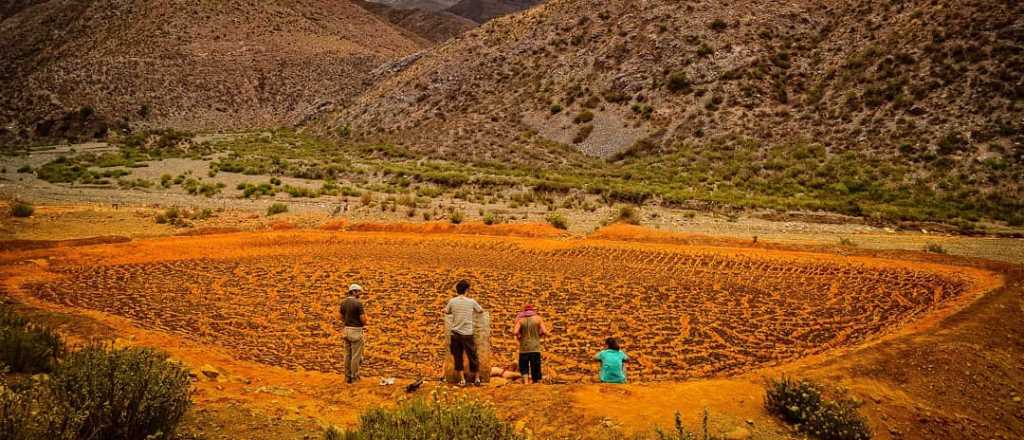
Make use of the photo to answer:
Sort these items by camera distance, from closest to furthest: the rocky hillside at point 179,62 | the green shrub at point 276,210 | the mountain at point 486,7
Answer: the green shrub at point 276,210, the rocky hillside at point 179,62, the mountain at point 486,7

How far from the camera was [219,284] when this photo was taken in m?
16.1

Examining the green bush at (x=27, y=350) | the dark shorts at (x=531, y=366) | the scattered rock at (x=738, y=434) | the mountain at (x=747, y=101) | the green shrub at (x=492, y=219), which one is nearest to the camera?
the scattered rock at (x=738, y=434)

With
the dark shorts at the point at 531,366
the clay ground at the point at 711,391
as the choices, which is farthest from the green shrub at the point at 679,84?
the dark shorts at the point at 531,366

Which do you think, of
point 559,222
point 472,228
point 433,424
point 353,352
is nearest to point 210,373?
point 353,352

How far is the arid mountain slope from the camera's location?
36.7 m

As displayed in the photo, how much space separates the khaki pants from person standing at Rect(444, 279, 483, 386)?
149 centimetres

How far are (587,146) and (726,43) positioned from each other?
17196 millimetres

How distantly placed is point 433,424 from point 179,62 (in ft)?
314

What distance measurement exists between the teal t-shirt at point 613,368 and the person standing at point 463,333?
77.2 inches

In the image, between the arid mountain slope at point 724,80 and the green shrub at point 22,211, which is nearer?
the green shrub at point 22,211

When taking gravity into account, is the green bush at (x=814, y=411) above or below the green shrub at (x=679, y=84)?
below

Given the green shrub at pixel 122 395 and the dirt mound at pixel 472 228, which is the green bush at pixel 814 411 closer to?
the green shrub at pixel 122 395

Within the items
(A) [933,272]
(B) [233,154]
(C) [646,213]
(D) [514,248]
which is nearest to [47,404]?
(D) [514,248]

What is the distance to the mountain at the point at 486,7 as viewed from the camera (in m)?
179
